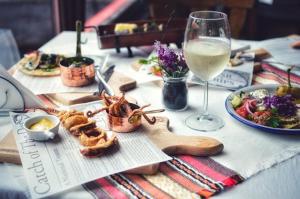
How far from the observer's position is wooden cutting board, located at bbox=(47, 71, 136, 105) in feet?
3.29

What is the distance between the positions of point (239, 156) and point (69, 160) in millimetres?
335

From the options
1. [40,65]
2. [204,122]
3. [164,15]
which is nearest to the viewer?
[204,122]

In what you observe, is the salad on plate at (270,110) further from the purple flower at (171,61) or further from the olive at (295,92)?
the purple flower at (171,61)

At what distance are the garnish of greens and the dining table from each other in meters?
0.10

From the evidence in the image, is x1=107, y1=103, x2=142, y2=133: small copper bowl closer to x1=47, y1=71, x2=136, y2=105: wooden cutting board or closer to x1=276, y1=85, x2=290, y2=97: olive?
x1=47, y1=71, x2=136, y2=105: wooden cutting board

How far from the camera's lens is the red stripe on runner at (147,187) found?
64 cm

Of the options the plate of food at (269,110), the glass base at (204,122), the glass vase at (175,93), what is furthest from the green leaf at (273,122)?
the glass vase at (175,93)

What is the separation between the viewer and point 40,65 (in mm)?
1185

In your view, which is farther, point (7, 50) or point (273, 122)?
point (7, 50)

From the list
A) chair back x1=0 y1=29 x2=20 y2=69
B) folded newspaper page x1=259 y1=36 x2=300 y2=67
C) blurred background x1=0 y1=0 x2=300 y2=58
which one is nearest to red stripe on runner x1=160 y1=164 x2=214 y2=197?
blurred background x1=0 y1=0 x2=300 y2=58

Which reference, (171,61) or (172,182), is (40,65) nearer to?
(171,61)

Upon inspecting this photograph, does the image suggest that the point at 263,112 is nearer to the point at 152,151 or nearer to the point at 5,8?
the point at 152,151

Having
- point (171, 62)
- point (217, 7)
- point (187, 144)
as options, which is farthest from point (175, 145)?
point (217, 7)

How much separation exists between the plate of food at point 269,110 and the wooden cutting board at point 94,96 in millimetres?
302
